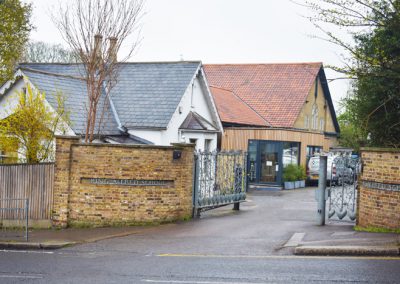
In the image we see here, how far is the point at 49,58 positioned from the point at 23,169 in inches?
1873

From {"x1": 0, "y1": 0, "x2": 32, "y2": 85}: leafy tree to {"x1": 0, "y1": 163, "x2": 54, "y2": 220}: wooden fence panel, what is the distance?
1389cm

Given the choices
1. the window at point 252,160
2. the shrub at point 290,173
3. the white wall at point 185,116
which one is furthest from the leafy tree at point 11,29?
the shrub at point 290,173

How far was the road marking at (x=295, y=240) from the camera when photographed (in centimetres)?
1339

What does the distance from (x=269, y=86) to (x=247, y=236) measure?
25809 mm

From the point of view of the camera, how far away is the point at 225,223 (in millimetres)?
17719

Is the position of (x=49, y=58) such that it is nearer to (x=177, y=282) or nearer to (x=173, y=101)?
(x=173, y=101)

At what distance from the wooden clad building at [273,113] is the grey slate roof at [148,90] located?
5.06 m

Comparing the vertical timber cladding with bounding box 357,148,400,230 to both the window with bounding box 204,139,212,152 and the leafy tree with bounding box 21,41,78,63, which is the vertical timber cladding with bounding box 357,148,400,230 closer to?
the window with bounding box 204,139,212,152

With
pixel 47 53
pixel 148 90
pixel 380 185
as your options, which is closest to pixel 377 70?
pixel 380 185

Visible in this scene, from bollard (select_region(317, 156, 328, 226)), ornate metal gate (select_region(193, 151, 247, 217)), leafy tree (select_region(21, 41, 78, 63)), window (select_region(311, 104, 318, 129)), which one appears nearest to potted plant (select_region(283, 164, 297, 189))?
window (select_region(311, 104, 318, 129))

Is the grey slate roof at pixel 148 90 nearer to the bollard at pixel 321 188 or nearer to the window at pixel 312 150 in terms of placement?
the bollard at pixel 321 188

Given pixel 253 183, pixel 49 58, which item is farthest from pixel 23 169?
pixel 49 58

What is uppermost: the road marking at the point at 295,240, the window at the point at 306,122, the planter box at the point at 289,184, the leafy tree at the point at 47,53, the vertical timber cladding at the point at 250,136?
the leafy tree at the point at 47,53

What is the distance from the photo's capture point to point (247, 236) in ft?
49.7
